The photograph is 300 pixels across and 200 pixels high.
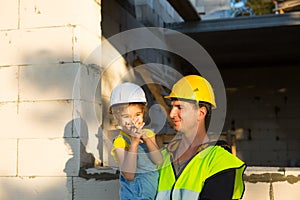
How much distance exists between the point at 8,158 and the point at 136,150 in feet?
5.19

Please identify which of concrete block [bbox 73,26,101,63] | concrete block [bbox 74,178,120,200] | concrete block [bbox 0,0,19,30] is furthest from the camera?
concrete block [bbox 0,0,19,30]

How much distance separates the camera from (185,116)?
1887mm

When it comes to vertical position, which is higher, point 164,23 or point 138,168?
point 164,23

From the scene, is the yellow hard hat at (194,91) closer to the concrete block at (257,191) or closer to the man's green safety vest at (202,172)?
the man's green safety vest at (202,172)

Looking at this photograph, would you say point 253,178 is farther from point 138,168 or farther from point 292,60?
point 292,60

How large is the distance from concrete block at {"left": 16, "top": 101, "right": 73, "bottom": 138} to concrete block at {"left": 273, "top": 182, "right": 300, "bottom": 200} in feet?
4.54

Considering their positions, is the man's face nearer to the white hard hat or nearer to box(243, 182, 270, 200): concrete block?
the white hard hat

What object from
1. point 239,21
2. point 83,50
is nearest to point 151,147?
point 83,50

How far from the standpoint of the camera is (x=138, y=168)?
212 centimetres

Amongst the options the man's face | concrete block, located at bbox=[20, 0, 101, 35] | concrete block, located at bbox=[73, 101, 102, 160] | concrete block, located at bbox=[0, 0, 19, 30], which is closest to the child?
the man's face

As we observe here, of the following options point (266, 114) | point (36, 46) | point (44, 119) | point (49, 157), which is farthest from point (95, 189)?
point (266, 114)

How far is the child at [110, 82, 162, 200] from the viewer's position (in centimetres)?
205

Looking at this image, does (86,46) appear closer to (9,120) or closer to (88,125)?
(88,125)

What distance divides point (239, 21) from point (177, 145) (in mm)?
5420
